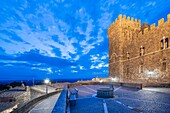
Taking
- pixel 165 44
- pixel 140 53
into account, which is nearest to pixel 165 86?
pixel 165 44

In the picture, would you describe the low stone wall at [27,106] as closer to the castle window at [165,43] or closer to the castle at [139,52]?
the castle at [139,52]

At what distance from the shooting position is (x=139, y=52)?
80.7ft

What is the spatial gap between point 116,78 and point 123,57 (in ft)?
16.5

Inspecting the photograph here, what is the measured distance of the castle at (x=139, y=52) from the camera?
19.5 meters

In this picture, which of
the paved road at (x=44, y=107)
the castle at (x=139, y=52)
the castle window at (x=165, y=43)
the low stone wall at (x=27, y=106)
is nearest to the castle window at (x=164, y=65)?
the castle at (x=139, y=52)

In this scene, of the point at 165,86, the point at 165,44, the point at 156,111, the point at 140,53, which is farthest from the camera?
the point at 140,53

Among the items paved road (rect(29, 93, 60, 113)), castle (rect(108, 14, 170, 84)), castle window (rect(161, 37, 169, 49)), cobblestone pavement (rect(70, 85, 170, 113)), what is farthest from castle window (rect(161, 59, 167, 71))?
paved road (rect(29, 93, 60, 113))

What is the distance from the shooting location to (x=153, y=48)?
2130cm

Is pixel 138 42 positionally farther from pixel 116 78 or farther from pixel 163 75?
pixel 116 78

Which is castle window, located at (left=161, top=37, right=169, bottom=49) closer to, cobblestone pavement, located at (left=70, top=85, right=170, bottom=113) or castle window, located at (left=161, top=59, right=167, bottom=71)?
castle window, located at (left=161, top=59, right=167, bottom=71)

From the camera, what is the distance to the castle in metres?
19.5

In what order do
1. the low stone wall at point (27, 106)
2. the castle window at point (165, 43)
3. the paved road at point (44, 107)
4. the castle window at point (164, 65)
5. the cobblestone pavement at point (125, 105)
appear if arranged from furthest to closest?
the castle window at point (164, 65) < the castle window at point (165, 43) < the paved road at point (44, 107) < the low stone wall at point (27, 106) < the cobblestone pavement at point (125, 105)

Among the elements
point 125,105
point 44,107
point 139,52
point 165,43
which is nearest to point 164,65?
point 165,43

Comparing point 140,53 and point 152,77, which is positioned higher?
point 140,53
